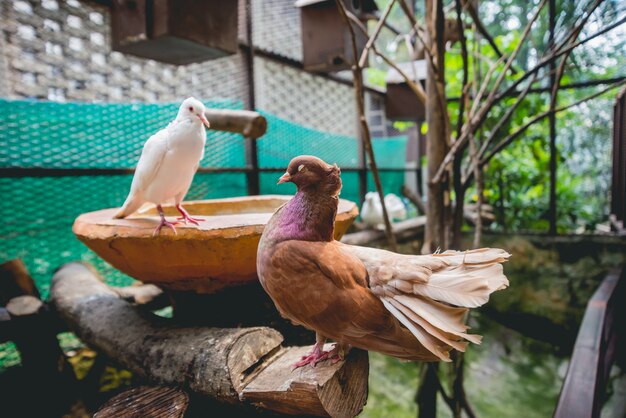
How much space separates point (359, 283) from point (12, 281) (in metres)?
1.62

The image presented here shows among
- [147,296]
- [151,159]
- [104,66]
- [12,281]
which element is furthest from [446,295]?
[104,66]

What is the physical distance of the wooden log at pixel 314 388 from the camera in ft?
2.82

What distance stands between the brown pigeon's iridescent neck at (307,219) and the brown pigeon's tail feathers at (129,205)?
2.14ft

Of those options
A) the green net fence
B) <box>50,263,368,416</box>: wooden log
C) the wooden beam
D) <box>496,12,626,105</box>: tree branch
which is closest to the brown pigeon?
<box>50,263,368,416</box>: wooden log

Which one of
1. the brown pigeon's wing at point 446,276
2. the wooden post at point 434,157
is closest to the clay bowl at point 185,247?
the brown pigeon's wing at point 446,276

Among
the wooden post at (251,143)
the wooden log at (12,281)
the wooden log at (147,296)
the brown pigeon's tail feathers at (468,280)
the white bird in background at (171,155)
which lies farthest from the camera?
the wooden post at (251,143)

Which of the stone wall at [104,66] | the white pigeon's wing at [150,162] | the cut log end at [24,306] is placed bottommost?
the cut log end at [24,306]

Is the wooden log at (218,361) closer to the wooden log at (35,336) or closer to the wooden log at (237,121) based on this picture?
the wooden log at (35,336)

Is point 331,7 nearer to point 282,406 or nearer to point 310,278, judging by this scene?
point 310,278

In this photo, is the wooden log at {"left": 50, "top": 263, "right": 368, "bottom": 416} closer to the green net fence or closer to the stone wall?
the green net fence

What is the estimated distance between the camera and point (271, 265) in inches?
36.4

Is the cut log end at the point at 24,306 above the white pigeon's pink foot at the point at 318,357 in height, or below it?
below

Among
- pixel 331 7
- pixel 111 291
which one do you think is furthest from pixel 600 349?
pixel 331 7

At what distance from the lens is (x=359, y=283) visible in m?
0.94
